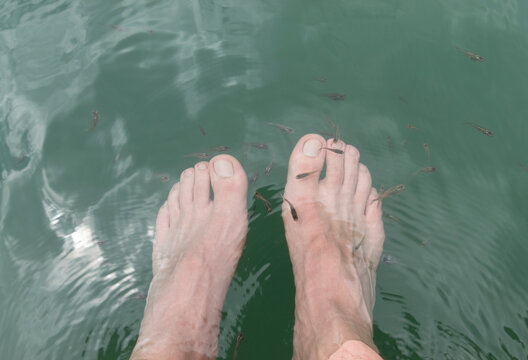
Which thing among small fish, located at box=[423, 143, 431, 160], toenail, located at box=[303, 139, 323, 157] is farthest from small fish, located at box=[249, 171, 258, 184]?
small fish, located at box=[423, 143, 431, 160]

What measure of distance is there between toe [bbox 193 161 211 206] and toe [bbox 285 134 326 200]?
53 cm

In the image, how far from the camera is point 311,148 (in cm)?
261

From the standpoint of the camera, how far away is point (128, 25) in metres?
3.44

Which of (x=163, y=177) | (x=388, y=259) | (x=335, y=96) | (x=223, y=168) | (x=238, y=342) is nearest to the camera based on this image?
(x=238, y=342)

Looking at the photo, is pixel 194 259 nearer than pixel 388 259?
Yes

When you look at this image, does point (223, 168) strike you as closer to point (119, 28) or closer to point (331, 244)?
point (331, 244)

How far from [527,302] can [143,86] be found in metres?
2.91

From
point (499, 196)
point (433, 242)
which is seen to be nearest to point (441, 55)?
point (499, 196)

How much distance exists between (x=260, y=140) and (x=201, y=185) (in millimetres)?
520

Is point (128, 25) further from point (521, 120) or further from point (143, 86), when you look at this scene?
point (521, 120)

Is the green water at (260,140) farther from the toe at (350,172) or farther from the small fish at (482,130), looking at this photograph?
the toe at (350,172)

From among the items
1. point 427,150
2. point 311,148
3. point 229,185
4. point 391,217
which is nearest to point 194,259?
point 229,185

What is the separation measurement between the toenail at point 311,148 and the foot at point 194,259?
0.43 metres

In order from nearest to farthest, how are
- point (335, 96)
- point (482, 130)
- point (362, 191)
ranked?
point (362, 191), point (482, 130), point (335, 96)
